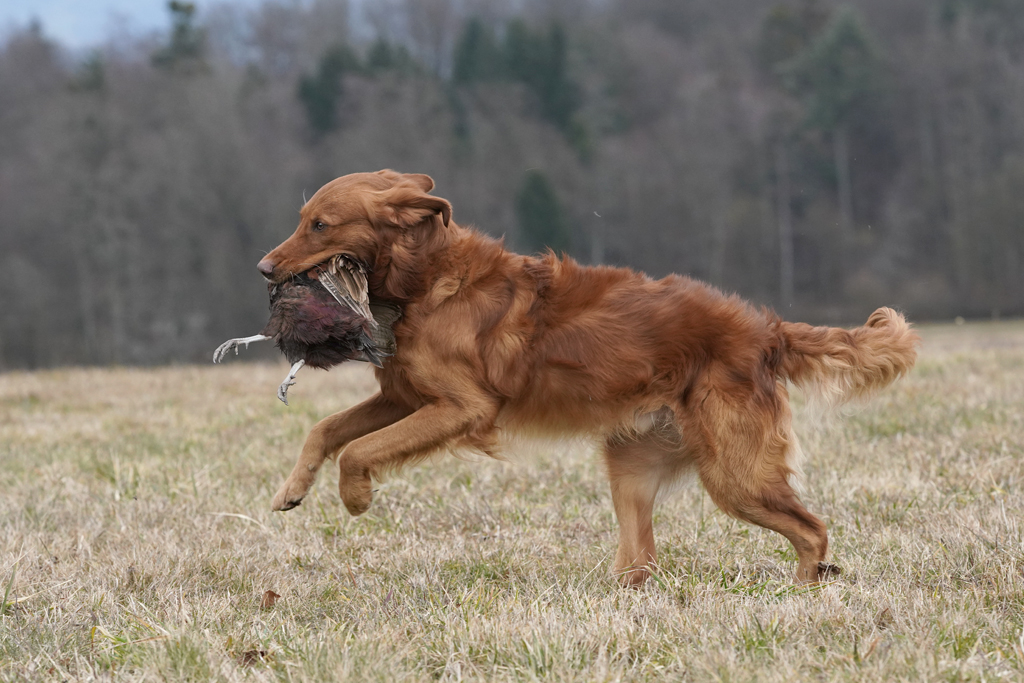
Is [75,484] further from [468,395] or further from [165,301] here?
[165,301]

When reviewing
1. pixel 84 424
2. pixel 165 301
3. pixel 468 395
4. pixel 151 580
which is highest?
pixel 468 395

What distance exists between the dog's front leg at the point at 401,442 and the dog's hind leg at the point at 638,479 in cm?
72

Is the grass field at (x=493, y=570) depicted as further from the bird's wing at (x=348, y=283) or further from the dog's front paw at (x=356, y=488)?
the bird's wing at (x=348, y=283)

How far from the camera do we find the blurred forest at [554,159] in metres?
35.6

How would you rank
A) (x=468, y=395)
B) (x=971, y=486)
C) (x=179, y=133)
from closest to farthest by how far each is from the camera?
(x=468, y=395) < (x=971, y=486) < (x=179, y=133)

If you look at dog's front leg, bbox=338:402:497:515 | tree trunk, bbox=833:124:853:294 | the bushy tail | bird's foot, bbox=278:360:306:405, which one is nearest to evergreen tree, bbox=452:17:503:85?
tree trunk, bbox=833:124:853:294

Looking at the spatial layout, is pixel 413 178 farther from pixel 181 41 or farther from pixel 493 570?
pixel 181 41

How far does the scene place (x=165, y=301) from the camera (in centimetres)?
3509

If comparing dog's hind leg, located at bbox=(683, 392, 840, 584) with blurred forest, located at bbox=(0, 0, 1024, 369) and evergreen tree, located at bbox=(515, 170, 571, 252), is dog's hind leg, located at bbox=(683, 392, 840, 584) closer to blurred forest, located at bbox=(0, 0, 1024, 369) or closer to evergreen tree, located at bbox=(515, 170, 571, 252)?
blurred forest, located at bbox=(0, 0, 1024, 369)

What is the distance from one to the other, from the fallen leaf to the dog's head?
1.19 m

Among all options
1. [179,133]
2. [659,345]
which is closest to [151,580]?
[659,345]

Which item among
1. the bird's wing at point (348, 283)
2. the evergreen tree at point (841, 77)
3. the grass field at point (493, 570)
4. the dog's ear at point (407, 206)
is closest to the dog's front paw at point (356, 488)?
the grass field at point (493, 570)

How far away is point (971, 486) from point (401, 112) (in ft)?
128

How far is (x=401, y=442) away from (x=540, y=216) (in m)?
35.9
